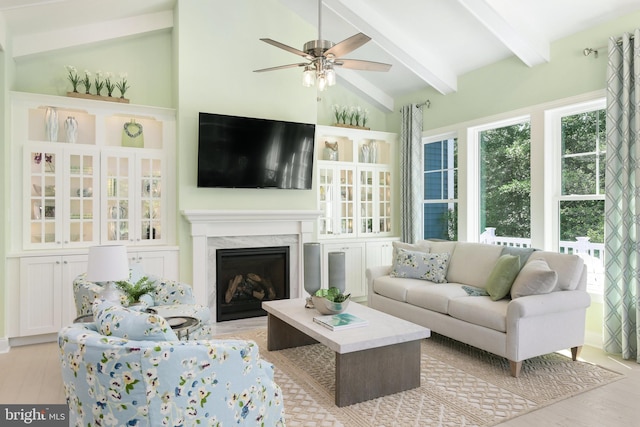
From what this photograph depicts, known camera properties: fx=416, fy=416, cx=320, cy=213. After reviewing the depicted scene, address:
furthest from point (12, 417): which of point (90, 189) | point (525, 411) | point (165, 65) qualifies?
point (165, 65)

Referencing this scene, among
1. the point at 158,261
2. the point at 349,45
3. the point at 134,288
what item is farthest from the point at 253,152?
the point at 134,288

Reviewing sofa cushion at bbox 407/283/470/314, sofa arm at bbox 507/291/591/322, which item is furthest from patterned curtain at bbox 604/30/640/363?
sofa cushion at bbox 407/283/470/314

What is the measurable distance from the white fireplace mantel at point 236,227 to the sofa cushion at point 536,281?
2.56 m

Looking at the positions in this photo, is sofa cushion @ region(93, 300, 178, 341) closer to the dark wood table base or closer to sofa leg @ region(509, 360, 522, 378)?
the dark wood table base

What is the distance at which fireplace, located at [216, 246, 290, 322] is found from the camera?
4828 mm

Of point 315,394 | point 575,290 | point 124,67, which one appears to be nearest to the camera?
point 315,394

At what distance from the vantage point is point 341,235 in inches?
228

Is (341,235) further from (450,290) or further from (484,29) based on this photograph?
(484,29)

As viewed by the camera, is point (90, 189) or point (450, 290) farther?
point (90, 189)

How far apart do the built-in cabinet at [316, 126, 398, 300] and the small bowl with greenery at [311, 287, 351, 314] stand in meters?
2.09

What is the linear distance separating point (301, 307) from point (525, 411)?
1820mm

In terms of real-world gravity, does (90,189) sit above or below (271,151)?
below

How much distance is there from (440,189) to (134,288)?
4129 mm

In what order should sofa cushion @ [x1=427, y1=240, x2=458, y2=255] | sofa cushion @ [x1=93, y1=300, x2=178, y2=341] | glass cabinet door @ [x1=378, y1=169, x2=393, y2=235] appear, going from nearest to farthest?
sofa cushion @ [x1=93, y1=300, x2=178, y2=341]
sofa cushion @ [x1=427, y1=240, x2=458, y2=255]
glass cabinet door @ [x1=378, y1=169, x2=393, y2=235]
